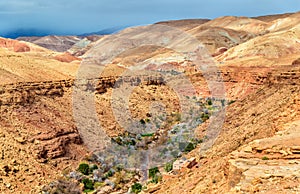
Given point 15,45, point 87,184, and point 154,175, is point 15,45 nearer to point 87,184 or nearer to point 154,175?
point 87,184

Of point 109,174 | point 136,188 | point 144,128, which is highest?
point 144,128

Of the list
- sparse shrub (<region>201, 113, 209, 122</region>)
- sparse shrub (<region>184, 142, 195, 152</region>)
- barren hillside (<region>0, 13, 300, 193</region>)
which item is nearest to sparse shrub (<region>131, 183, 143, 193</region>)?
barren hillside (<region>0, 13, 300, 193</region>)

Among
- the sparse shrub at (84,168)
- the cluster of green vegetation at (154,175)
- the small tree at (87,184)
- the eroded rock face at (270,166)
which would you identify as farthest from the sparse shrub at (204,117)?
the eroded rock face at (270,166)

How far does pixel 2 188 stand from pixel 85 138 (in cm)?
923

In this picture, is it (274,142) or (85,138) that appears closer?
(274,142)

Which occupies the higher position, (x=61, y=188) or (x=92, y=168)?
(x=92, y=168)

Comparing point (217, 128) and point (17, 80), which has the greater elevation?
point (17, 80)

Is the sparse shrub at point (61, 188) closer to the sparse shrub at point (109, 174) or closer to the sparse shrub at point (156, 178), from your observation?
the sparse shrub at point (109, 174)

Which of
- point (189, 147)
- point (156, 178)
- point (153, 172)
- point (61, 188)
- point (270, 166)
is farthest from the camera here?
point (189, 147)

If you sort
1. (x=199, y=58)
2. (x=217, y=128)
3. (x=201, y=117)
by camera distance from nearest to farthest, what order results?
(x=217, y=128) → (x=201, y=117) → (x=199, y=58)

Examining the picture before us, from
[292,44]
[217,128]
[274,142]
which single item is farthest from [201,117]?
[292,44]

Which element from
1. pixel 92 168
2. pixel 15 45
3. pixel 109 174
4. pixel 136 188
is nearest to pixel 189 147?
pixel 109 174

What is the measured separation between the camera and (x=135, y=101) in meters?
40.5

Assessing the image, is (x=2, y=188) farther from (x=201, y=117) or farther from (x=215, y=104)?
(x=215, y=104)
